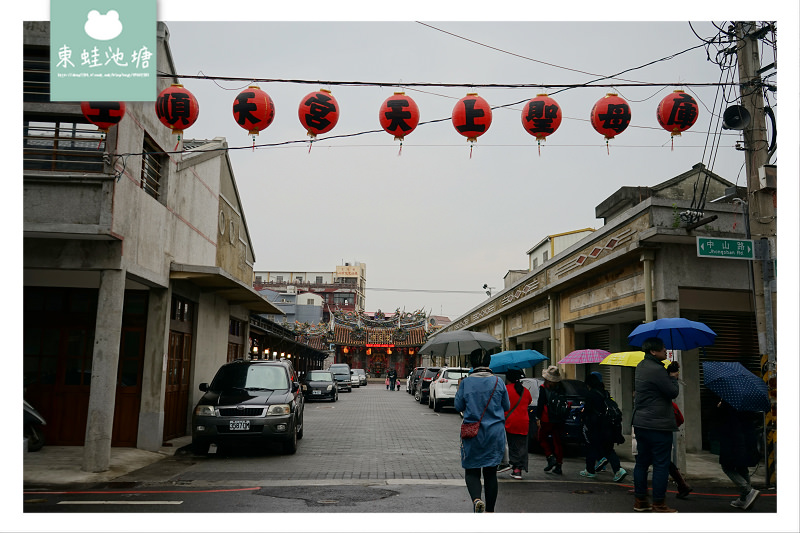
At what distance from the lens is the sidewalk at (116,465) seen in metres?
9.45

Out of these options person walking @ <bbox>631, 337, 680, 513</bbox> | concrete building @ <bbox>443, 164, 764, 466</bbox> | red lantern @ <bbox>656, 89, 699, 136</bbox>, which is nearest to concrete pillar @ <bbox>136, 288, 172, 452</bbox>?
person walking @ <bbox>631, 337, 680, 513</bbox>

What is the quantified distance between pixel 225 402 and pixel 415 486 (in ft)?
15.0

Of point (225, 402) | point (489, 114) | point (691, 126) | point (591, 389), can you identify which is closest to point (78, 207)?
point (225, 402)

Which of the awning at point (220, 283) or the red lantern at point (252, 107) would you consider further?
the awning at point (220, 283)

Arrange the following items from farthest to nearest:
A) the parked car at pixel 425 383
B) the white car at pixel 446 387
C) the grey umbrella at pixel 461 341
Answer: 1. the parked car at pixel 425 383
2. the white car at pixel 446 387
3. the grey umbrella at pixel 461 341

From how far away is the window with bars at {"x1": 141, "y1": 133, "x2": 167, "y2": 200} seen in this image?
12.0 meters

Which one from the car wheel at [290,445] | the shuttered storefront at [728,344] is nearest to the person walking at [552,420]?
the shuttered storefront at [728,344]

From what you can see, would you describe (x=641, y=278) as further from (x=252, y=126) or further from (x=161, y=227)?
(x=161, y=227)

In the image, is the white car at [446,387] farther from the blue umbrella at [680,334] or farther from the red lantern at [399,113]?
the red lantern at [399,113]

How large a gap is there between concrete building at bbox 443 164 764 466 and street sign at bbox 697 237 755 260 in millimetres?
1513

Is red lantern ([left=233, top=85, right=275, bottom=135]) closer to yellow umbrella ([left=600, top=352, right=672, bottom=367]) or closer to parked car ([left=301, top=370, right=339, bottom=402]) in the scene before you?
yellow umbrella ([left=600, top=352, right=672, bottom=367])

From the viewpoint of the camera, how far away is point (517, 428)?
9.97 m

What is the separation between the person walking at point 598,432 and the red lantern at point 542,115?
13.1ft

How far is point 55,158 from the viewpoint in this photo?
10.7 m
